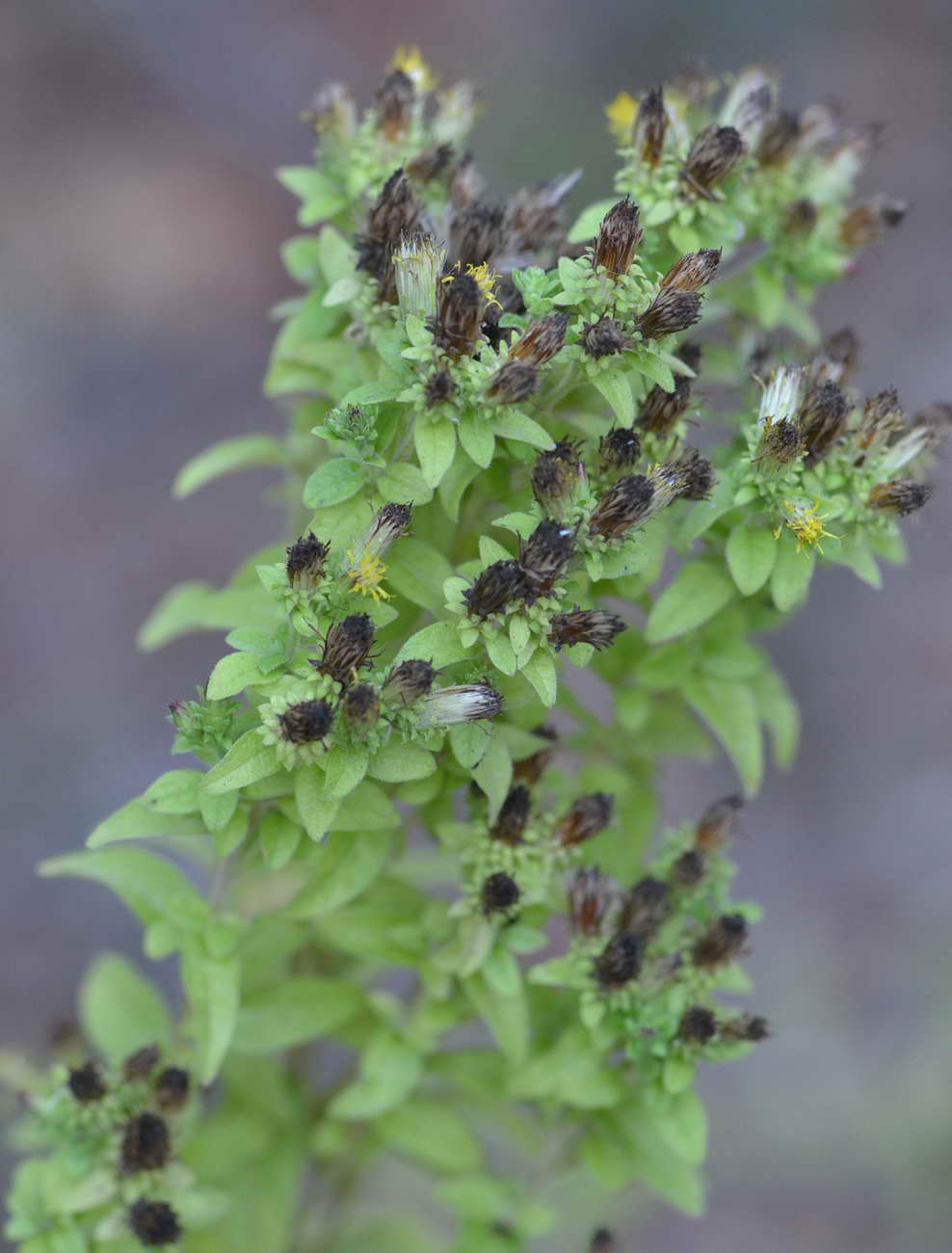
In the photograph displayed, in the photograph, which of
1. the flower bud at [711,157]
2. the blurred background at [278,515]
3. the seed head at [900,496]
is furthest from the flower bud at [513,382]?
the blurred background at [278,515]

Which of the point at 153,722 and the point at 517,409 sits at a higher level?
the point at 153,722

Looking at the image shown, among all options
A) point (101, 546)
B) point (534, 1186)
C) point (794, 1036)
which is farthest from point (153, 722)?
point (534, 1186)

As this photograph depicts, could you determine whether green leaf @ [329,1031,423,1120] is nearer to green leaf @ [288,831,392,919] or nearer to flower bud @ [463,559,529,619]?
green leaf @ [288,831,392,919]

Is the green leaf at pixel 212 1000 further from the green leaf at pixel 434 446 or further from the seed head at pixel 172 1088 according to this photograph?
the green leaf at pixel 434 446

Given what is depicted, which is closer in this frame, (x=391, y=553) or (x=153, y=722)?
(x=391, y=553)

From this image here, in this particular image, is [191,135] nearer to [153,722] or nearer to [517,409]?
[153,722]

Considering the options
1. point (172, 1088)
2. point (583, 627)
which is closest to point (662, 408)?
point (583, 627)
